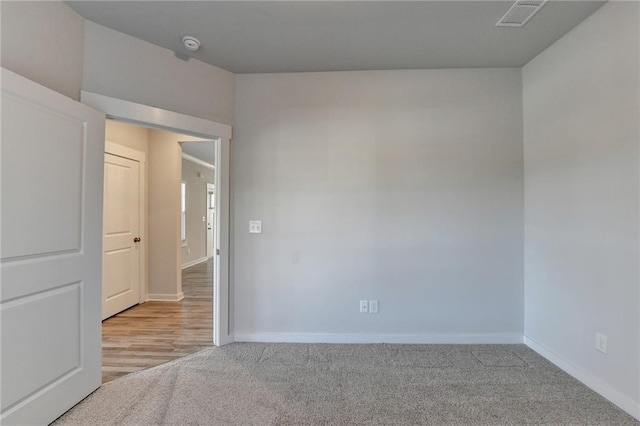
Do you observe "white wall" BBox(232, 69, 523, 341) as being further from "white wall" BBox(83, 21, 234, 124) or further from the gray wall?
the gray wall

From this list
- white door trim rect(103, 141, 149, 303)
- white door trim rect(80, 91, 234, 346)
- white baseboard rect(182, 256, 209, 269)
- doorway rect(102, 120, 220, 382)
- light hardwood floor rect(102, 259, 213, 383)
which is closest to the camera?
light hardwood floor rect(102, 259, 213, 383)

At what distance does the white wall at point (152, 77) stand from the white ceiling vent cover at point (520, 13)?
2.33m

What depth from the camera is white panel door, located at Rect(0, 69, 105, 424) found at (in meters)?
1.50

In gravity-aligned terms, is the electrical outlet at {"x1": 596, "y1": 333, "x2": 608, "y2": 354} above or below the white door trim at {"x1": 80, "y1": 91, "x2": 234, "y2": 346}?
below

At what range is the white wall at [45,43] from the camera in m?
1.66

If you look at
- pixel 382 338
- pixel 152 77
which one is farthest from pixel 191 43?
pixel 382 338

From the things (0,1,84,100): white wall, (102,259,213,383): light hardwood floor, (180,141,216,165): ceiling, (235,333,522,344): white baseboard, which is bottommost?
(102,259,213,383): light hardwood floor

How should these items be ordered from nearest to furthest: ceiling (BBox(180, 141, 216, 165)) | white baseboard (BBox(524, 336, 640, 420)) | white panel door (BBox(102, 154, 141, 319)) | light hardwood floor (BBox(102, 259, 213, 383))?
1. white baseboard (BBox(524, 336, 640, 420))
2. light hardwood floor (BBox(102, 259, 213, 383))
3. white panel door (BBox(102, 154, 141, 319))
4. ceiling (BBox(180, 141, 216, 165))

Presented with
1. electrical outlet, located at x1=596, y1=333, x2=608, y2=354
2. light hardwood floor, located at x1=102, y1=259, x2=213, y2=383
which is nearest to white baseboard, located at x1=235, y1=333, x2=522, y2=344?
light hardwood floor, located at x1=102, y1=259, x2=213, y2=383

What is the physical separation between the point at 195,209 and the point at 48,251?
628 centimetres

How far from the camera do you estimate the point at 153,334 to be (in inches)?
119

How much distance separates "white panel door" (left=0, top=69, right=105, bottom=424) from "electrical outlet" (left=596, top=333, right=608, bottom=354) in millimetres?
3497

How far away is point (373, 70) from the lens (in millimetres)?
2805

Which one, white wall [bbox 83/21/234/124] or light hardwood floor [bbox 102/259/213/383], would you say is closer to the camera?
white wall [bbox 83/21/234/124]
